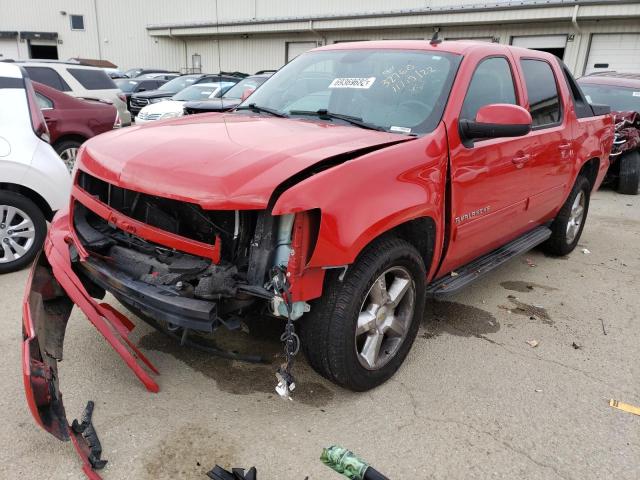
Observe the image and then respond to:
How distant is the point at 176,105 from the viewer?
10.2m

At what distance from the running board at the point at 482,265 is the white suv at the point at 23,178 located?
10.8ft

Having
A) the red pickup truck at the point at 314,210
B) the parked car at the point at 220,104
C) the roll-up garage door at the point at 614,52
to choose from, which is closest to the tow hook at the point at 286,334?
the red pickup truck at the point at 314,210

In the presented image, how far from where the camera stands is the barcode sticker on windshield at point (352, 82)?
3.39 meters

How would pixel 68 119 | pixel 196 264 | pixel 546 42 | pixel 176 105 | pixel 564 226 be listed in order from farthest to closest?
pixel 546 42, pixel 176 105, pixel 68 119, pixel 564 226, pixel 196 264

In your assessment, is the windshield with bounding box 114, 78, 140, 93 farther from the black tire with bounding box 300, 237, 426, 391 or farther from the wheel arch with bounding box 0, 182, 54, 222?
the black tire with bounding box 300, 237, 426, 391

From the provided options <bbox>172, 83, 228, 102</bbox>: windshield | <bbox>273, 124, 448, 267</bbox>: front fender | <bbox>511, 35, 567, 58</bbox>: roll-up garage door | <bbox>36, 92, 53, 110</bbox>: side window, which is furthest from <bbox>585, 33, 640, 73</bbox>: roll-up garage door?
<bbox>273, 124, 448, 267</bbox>: front fender

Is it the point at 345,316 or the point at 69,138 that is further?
the point at 69,138

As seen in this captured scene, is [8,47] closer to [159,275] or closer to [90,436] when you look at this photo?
[159,275]

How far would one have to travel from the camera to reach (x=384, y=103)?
3.25 metres

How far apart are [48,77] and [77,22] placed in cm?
3308

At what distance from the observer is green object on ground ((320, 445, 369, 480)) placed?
207 centimetres

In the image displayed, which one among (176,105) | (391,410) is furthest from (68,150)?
(391,410)

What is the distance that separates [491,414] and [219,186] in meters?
1.85

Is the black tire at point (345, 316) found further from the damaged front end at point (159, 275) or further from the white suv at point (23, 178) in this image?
the white suv at point (23, 178)
